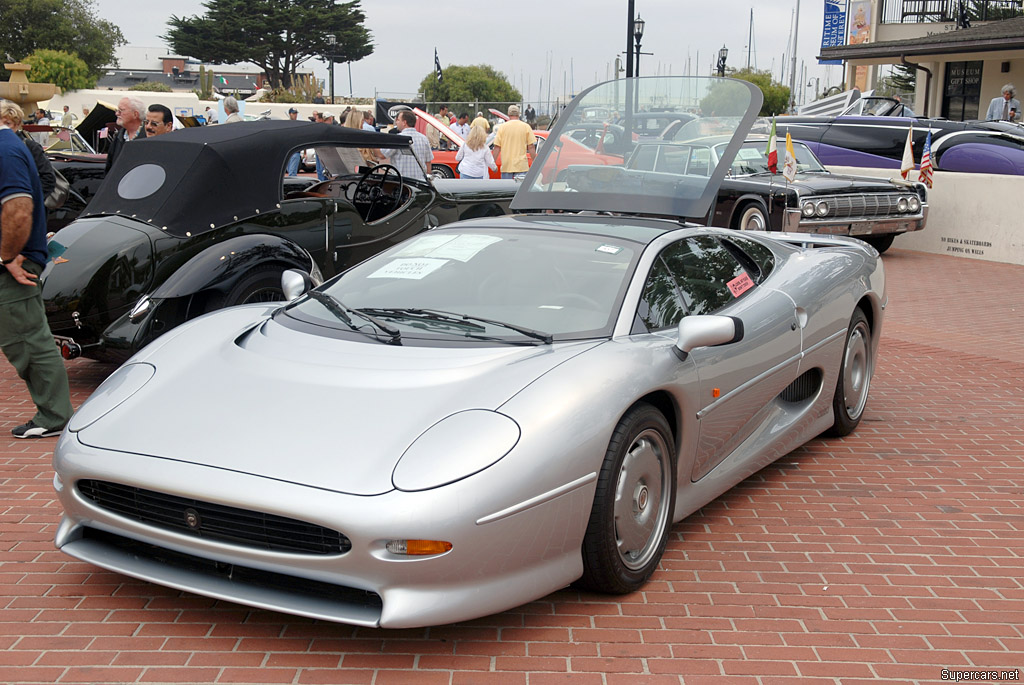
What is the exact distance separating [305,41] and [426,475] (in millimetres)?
75468

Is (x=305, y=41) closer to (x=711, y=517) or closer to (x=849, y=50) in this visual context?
(x=849, y=50)

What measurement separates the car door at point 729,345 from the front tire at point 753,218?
7.61 meters

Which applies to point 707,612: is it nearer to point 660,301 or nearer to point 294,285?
point 660,301

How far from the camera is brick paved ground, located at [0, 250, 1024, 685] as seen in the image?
3.08 metres

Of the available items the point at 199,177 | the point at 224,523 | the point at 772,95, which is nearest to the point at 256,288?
the point at 199,177

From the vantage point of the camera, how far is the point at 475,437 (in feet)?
10.2

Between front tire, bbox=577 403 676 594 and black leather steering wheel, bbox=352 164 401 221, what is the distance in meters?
5.16

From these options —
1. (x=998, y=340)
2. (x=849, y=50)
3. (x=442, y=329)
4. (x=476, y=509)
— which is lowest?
(x=998, y=340)

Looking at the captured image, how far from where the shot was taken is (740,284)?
15.6ft

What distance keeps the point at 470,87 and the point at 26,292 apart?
65014 millimetres

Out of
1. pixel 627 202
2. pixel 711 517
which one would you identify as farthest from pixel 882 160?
pixel 711 517

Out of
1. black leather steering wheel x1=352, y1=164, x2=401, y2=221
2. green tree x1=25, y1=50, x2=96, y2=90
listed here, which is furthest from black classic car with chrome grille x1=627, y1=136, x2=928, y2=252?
green tree x1=25, y1=50, x2=96, y2=90

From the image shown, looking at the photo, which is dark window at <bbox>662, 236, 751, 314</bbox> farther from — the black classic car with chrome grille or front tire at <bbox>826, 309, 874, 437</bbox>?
the black classic car with chrome grille

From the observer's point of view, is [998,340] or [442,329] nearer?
[442,329]
